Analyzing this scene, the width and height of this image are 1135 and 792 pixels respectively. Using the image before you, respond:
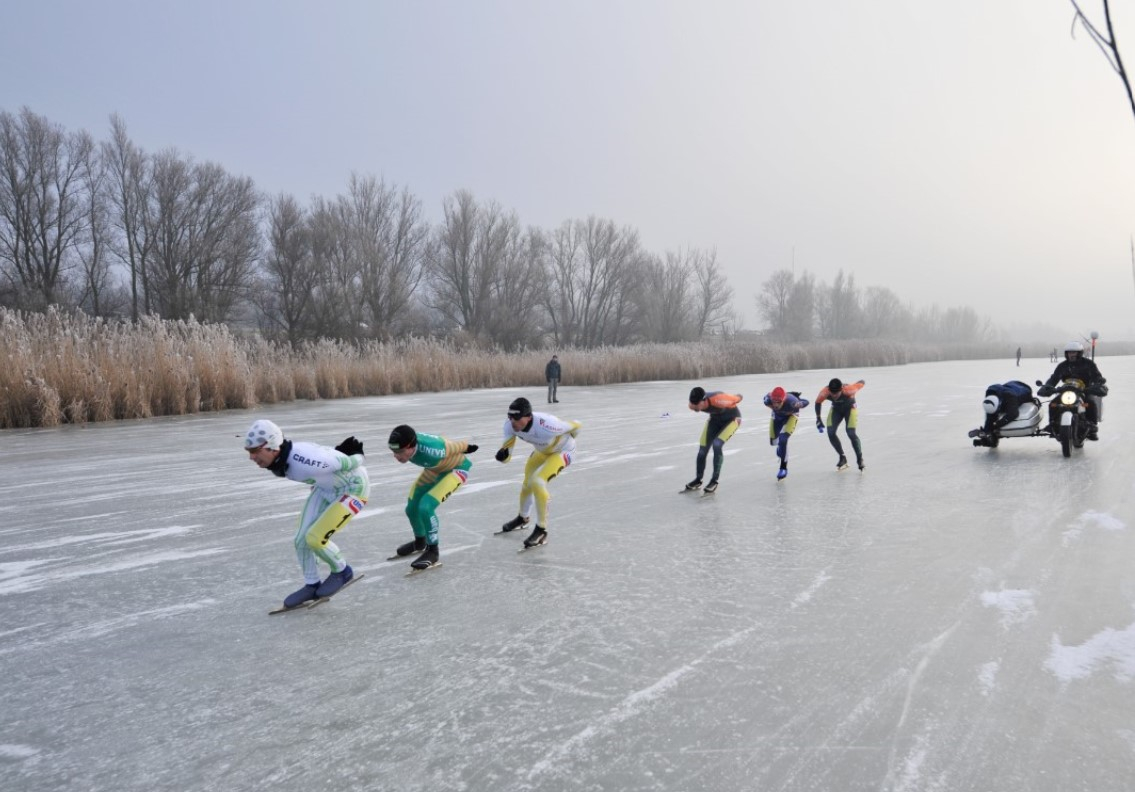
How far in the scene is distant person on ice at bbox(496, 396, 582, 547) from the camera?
5684 mm

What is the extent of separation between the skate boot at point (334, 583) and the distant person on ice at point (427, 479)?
0.47m

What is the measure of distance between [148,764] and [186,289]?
4843cm

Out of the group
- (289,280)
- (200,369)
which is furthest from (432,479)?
(289,280)

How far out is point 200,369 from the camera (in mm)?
17109

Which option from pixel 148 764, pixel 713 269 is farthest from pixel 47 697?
pixel 713 269

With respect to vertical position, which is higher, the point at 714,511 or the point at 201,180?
the point at 201,180

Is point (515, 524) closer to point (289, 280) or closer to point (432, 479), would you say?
point (432, 479)

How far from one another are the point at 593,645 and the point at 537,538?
206 centimetres

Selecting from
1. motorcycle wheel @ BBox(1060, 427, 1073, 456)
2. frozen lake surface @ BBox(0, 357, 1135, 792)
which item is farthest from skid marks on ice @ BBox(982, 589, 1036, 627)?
motorcycle wheel @ BBox(1060, 427, 1073, 456)

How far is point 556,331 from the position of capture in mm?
63969

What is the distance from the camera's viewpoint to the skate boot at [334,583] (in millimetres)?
4402

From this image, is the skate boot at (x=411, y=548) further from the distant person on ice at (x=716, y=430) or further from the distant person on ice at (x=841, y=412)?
the distant person on ice at (x=841, y=412)

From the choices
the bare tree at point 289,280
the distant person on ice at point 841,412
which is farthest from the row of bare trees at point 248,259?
the distant person on ice at point 841,412

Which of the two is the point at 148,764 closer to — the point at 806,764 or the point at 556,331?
the point at 806,764
